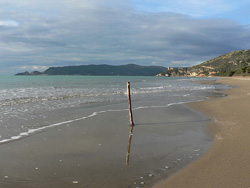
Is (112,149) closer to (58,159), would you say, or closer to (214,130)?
(58,159)

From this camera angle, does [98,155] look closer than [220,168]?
No

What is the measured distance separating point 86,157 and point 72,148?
1.08 metres

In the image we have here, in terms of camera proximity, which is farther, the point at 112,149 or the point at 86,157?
the point at 112,149

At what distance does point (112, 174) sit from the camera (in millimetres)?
5305

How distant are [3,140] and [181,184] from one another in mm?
7192

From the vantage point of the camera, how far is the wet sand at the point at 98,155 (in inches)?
199

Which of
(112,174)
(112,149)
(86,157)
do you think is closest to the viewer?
(112,174)

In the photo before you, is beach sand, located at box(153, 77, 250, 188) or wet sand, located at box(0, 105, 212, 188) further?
wet sand, located at box(0, 105, 212, 188)

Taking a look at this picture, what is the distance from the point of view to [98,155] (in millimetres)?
6703

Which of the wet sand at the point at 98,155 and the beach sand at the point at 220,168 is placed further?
the wet sand at the point at 98,155

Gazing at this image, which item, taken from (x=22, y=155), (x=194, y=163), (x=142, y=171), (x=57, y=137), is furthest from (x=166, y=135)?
(x=22, y=155)

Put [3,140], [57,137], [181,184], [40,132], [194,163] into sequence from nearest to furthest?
[181,184] < [194,163] < [3,140] < [57,137] < [40,132]

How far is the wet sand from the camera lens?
5.04 meters

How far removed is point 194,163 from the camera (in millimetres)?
6016
